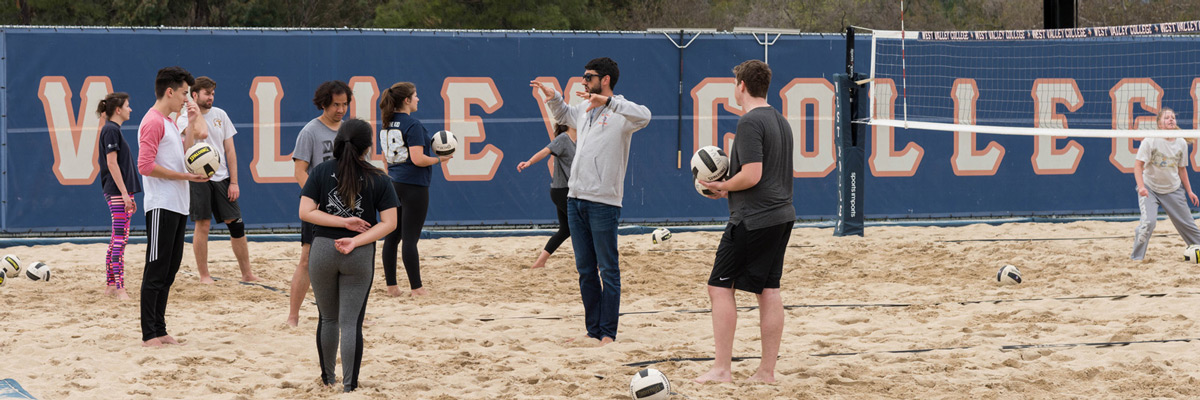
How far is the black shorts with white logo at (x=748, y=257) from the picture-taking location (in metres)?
5.00

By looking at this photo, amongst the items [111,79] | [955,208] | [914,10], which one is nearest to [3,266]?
[111,79]

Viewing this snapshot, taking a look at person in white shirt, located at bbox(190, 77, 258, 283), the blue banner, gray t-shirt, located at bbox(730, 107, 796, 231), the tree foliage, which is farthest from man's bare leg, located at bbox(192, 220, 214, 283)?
the tree foliage

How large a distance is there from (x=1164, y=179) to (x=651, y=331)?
4.78 m

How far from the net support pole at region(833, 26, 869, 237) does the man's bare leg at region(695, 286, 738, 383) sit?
5810 millimetres

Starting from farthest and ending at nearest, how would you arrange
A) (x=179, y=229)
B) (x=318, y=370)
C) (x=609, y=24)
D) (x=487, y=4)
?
(x=609, y=24) → (x=487, y=4) → (x=179, y=229) → (x=318, y=370)

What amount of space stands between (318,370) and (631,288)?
308 centimetres

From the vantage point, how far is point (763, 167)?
5.01 meters

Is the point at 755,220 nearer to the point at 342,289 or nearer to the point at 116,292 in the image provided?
the point at 342,289

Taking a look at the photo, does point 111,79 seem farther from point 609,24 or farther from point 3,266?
point 609,24

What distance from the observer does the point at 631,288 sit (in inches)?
317

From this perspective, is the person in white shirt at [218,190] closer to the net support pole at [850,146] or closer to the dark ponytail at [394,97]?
the dark ponytail at [394,97]

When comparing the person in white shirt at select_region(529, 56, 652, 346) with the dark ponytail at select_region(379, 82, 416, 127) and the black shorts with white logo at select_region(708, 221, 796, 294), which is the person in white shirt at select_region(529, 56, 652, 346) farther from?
the dark ponytail at select_region(379, 82, 416, 127)

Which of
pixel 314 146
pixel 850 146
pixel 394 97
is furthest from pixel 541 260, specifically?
pixel 850 146

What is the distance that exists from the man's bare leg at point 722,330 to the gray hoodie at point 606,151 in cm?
100
